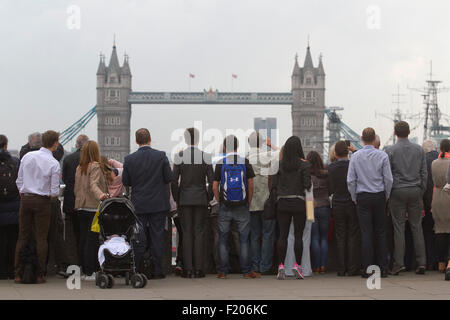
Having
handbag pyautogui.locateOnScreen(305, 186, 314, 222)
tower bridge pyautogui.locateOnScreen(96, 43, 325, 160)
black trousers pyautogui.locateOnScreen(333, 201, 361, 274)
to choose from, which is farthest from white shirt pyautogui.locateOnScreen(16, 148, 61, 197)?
tower bridge pyautogui.locateOnScreen(96, 43, 325, 160)

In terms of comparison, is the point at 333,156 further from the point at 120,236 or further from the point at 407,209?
the point at 120,236

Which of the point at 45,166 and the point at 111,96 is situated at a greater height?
the point at 111,96

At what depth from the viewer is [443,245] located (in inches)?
330

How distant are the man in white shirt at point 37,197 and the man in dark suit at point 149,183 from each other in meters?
0.68

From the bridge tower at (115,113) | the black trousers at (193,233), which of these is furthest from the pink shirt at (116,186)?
the bridge tower at (115,113)

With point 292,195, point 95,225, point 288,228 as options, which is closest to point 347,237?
point 288,228

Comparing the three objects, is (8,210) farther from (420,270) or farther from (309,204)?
(420,270)

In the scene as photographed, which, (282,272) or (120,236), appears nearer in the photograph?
(120,236)

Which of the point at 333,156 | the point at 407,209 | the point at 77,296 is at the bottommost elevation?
the point at 77,296

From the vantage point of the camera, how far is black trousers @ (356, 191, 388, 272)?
795 centimetres

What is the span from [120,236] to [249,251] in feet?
5.07

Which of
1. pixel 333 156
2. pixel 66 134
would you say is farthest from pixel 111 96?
pixel 333 156

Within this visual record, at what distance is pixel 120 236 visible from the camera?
7.24 metres

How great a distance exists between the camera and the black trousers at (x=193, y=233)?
26.5 ft
